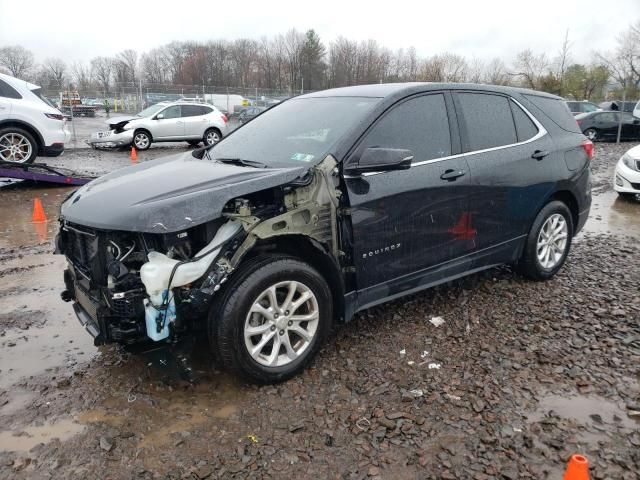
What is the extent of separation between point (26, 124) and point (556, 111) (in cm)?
949

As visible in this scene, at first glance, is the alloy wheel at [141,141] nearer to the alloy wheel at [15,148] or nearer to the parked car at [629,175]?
the alloy wheel at [15,148]

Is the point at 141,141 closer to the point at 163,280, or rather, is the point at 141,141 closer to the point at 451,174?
the point at 451,174

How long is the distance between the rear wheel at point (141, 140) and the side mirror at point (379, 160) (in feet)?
50.7

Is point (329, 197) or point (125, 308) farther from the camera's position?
point (329, 197)

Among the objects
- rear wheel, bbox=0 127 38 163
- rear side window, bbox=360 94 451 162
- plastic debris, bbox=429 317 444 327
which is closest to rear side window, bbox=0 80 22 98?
rear wheel, bbox=0 127 38 163

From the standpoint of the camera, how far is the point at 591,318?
4148mm

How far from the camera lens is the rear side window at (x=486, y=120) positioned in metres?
4.06

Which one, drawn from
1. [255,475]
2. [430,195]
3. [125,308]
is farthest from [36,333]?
[430,195]

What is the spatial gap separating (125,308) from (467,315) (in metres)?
2.72

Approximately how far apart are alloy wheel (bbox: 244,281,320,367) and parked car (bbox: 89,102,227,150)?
15.4m

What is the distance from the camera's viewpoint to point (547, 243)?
4.86 metres

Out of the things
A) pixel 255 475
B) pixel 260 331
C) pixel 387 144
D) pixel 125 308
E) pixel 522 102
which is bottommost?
pixel 255 475

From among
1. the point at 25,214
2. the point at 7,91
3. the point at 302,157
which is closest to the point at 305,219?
the point at 302,157

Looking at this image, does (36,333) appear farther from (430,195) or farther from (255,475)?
(430,195)
